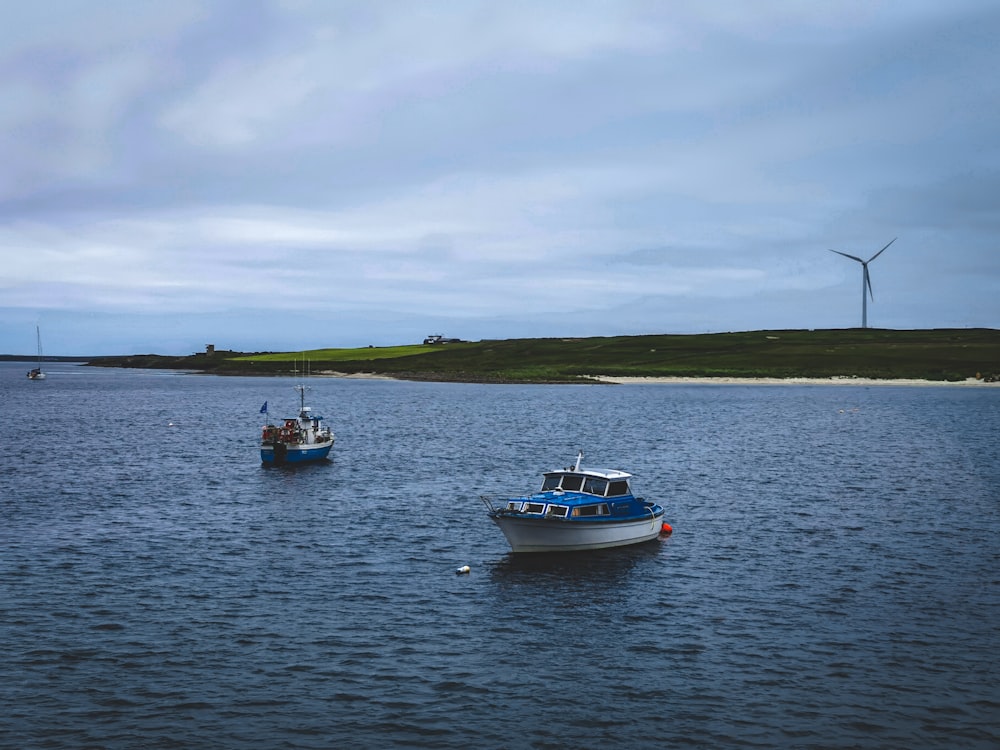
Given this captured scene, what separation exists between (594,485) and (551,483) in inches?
99.0

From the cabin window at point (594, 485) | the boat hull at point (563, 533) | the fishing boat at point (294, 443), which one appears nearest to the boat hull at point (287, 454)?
the fishing boat at point (294, 443)

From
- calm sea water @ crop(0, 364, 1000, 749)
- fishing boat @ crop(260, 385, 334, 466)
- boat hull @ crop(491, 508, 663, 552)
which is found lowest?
calm sea water @ crop(0, 364, 1000, 749)

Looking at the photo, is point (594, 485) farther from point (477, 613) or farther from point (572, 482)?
point (477, 613)

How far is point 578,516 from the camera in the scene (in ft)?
152

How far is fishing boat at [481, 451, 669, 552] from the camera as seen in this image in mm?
44875

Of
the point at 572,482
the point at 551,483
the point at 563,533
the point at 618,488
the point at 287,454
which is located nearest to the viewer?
the point at 563,533

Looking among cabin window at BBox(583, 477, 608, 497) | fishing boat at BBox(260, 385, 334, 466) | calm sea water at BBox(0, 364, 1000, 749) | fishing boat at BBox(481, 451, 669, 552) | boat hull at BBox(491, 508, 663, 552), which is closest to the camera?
calm sea water at BBox(0, 364, 1000, 749)

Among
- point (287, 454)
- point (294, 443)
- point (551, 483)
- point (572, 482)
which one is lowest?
point (287, 454)

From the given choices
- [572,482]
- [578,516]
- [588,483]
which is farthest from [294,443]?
[578,516]

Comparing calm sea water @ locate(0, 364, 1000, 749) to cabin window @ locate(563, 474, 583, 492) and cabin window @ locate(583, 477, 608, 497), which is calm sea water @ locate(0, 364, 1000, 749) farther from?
cabin window @ locate(563, 474, 583, 492)

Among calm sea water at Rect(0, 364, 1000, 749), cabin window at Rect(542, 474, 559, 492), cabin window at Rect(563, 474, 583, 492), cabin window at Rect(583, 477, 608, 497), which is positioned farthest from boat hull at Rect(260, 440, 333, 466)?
cabin window at Rect(583, 477, 608, 497)

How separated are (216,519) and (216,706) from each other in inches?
1182

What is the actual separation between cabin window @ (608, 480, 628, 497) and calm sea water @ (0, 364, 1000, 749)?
309 cm

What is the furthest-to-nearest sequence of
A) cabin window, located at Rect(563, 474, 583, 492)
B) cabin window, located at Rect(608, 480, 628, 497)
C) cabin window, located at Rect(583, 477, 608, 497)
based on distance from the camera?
1. cabin window, located at Rect(563, 474, 583, 492)
2. cabin window, located at Rect(608, 480, 628, 497)
3. cabin window, located at Rect(583, 477, 608, 497)
